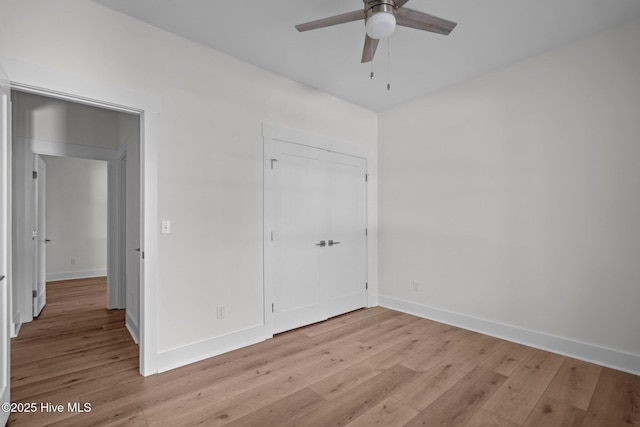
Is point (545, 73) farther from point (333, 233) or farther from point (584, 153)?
point (333, 233)

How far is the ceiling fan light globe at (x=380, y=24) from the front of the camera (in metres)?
1.76

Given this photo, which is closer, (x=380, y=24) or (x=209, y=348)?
(x=380, y=24)

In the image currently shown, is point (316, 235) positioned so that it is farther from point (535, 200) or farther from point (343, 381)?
point (535, 200)

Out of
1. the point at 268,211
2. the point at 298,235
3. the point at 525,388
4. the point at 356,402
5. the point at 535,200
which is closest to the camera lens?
the point at 356,402

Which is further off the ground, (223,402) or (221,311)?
(221,311)

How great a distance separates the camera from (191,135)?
105 inches

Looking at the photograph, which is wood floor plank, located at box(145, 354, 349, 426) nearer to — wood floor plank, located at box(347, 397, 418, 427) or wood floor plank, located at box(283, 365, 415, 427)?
wood floor plank, located at box(283, 365, 415, 427)

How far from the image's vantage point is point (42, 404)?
2.00m

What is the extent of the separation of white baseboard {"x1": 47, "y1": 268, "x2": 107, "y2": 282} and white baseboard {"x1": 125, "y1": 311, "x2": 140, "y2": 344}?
3.86 metres

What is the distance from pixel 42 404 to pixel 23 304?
7.37 ft

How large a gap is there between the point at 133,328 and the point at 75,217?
4.53 m

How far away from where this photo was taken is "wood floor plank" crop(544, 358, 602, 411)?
207 centimetres

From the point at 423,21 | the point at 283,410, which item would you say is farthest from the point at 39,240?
the point at 423,21

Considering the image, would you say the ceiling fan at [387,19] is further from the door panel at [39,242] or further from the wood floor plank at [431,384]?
the door panel at [39,242]
